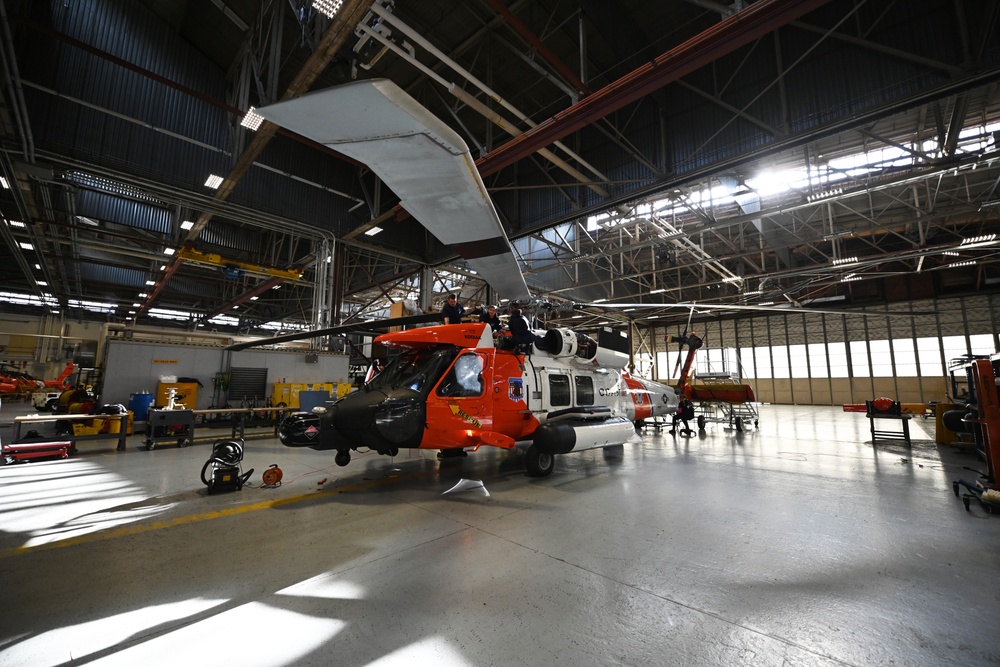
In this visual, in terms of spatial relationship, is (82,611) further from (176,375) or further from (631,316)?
(631,316)

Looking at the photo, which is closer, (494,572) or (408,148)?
(494,572)

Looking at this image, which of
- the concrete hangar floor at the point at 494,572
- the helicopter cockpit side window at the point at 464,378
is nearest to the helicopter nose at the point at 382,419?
the helicopter cockpit side window at the point at 464,378

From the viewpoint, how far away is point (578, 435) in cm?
617

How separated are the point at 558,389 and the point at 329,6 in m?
6.52

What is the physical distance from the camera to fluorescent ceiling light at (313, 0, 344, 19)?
16.7 feet

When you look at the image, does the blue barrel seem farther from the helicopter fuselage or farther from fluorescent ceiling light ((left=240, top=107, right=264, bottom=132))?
the helicopter fuselage

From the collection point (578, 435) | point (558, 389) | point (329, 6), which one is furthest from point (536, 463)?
point (329, 6)

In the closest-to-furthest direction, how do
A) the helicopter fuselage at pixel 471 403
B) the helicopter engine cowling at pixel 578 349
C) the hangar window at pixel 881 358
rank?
the helicopter fuselage at pixel 471 403 < the helicopter engine cowling at pixel 578 349 < the hangar window at pixel 881 358

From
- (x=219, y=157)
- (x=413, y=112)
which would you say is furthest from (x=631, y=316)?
(x=413, y=112)

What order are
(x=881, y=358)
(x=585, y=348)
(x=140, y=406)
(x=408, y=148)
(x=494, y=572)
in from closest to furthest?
(x=494, y=572) < (x=408, y=148) < (x=585, y=348) < (x=140, y=406) < (x=881, y=358)

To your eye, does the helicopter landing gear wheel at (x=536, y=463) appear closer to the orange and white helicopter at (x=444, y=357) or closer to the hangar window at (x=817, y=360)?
the orange and white helicopter at (x=444, y=357)

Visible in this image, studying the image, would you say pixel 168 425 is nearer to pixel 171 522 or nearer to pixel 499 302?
pixel 171 522

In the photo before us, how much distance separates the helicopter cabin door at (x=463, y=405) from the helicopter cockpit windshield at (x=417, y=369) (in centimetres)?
12

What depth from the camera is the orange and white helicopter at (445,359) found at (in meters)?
3.30
